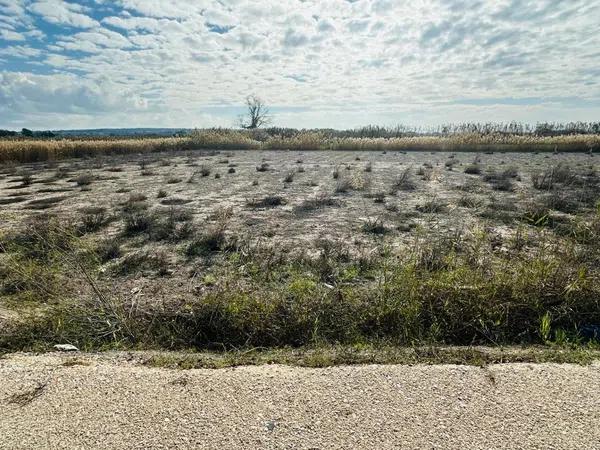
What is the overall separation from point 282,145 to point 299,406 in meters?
36.2

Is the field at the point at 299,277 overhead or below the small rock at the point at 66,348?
overhead

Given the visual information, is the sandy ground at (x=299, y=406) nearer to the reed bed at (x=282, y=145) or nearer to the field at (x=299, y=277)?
the field at (x=299, y=277)

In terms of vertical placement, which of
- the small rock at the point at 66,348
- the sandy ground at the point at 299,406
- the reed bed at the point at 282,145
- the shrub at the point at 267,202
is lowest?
the small rock at the point at 66,348

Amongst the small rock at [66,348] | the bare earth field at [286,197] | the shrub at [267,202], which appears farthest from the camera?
the shrub at [267,202]

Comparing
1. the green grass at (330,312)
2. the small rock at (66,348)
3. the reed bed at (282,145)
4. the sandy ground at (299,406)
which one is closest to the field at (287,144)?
the reed bed at (282,145)

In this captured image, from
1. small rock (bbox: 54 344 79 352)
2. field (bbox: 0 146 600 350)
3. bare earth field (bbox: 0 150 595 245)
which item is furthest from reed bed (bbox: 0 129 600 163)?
small rock (bbox: 54 344 79 352)

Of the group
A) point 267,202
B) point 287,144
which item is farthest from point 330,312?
point 287,144

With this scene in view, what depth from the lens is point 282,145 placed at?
37.6m

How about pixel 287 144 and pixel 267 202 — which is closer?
pixel 267 202

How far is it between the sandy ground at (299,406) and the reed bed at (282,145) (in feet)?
93.8

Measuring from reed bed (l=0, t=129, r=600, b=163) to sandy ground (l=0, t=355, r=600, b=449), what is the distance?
28604 millimetres

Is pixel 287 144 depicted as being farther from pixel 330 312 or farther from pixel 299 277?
pixel 330 312

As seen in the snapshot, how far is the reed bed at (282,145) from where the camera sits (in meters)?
26.4

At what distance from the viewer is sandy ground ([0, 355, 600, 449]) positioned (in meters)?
2.33
